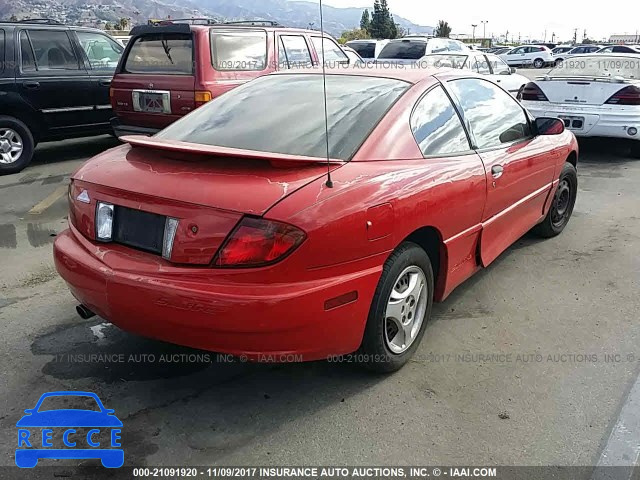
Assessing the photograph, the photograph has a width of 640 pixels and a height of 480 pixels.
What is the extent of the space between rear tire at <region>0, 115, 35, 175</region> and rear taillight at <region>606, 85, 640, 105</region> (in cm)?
772

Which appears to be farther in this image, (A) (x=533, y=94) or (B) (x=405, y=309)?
(A) (x=533, y=94)

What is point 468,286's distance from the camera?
4.20 meters

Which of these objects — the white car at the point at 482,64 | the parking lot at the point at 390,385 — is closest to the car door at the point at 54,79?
the parking lot at the point at 390,385

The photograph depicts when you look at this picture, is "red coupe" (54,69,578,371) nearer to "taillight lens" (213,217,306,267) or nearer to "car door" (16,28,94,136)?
"taillight lens" (213,217,306,267)

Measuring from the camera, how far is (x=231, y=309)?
2363 mm

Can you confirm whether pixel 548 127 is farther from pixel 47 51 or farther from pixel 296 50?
pixel 47 51

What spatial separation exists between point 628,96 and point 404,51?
866cm

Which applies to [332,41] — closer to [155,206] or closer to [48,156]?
[48,156]

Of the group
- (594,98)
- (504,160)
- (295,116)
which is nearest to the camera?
(295,116)

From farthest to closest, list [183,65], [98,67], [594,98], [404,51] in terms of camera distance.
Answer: [404,51], [98,67], [594,98], [183,65]

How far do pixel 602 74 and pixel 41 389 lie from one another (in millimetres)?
8350

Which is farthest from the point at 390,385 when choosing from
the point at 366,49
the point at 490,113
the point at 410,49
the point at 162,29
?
the point at 366,49

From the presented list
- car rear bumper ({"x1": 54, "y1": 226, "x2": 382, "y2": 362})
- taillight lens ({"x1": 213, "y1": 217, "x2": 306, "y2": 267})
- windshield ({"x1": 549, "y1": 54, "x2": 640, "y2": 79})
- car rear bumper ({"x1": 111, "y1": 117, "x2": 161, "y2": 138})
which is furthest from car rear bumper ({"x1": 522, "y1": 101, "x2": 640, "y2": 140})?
taillight lens ({"x1": 213, "y1": 217, "x2": 306, "y2": 267})

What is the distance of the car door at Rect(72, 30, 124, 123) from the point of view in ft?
26.9
